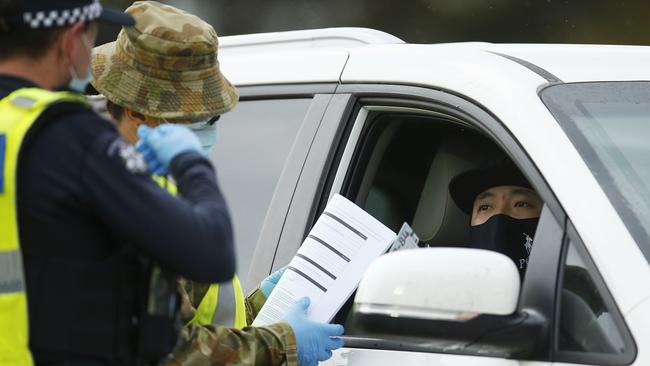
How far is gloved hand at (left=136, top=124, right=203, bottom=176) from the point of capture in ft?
9.60

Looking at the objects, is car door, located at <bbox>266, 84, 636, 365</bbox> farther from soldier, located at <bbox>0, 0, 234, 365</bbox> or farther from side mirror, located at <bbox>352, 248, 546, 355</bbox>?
soldier, located at <bbox>0, 0, 234, 365</bbox>

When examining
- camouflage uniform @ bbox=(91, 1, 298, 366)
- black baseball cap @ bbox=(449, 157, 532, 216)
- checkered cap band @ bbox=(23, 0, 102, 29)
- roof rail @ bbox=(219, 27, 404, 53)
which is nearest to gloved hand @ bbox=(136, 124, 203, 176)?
checkered cap band @ bbox=(23, 0, 102, 29)

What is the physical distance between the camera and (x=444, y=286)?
3059 mm

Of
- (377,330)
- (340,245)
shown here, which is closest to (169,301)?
(377,330)

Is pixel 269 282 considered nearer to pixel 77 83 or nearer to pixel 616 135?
pixel 616 135

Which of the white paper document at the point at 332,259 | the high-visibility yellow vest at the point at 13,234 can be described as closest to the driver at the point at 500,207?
the white paper document at the point at 332,259

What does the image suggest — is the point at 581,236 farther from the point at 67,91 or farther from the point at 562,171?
the point at 67,91

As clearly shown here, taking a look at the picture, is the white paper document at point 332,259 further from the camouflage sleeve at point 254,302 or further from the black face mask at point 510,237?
the black face mask at point 510,237

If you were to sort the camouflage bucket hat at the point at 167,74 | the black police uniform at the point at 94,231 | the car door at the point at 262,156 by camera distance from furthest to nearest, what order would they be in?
1. the car door at the point at 262,156
2. the camouflage bucket hat at the point at 167,74
3. the black police uniform at the point at 94,231

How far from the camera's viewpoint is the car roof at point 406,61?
12.6 feet

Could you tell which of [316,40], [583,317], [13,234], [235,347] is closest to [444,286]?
[583,317]

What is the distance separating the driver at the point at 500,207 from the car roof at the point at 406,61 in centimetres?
38

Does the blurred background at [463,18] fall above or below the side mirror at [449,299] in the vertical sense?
above

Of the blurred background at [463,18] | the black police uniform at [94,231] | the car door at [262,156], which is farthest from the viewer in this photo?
the blurred background at [463,18]
